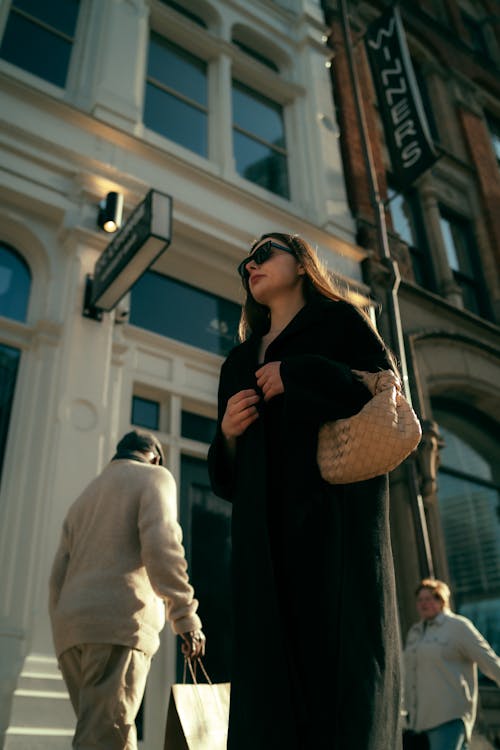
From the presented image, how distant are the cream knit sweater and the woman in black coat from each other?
52.6 inches

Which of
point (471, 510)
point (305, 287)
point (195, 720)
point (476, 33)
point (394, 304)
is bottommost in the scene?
point (195, 720)

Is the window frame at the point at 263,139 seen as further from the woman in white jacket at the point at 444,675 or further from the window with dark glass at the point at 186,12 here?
A: the woman in white jacket at the point at 444,675

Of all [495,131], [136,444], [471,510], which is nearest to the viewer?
[136,444]

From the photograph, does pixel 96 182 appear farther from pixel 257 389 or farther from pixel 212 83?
pixel 257 389

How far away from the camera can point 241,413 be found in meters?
1.80

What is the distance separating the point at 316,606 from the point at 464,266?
1178cm

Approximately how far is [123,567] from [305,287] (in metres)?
1.81

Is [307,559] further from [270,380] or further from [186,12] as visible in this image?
[186,12]

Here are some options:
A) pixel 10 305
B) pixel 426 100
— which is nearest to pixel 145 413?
pixel 10 305

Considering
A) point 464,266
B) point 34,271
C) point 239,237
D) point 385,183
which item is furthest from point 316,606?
point 464,266

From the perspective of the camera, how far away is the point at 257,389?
74.4 inches

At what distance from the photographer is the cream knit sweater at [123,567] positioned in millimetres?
3021

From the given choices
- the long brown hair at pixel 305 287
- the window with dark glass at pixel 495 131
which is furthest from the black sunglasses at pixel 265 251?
the window with dark glass at pixel 495 131

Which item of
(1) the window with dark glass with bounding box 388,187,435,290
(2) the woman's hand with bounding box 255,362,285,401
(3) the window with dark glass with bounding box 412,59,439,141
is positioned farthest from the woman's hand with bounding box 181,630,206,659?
(3) the window with dark glass with bounding box 412,59,439,141
